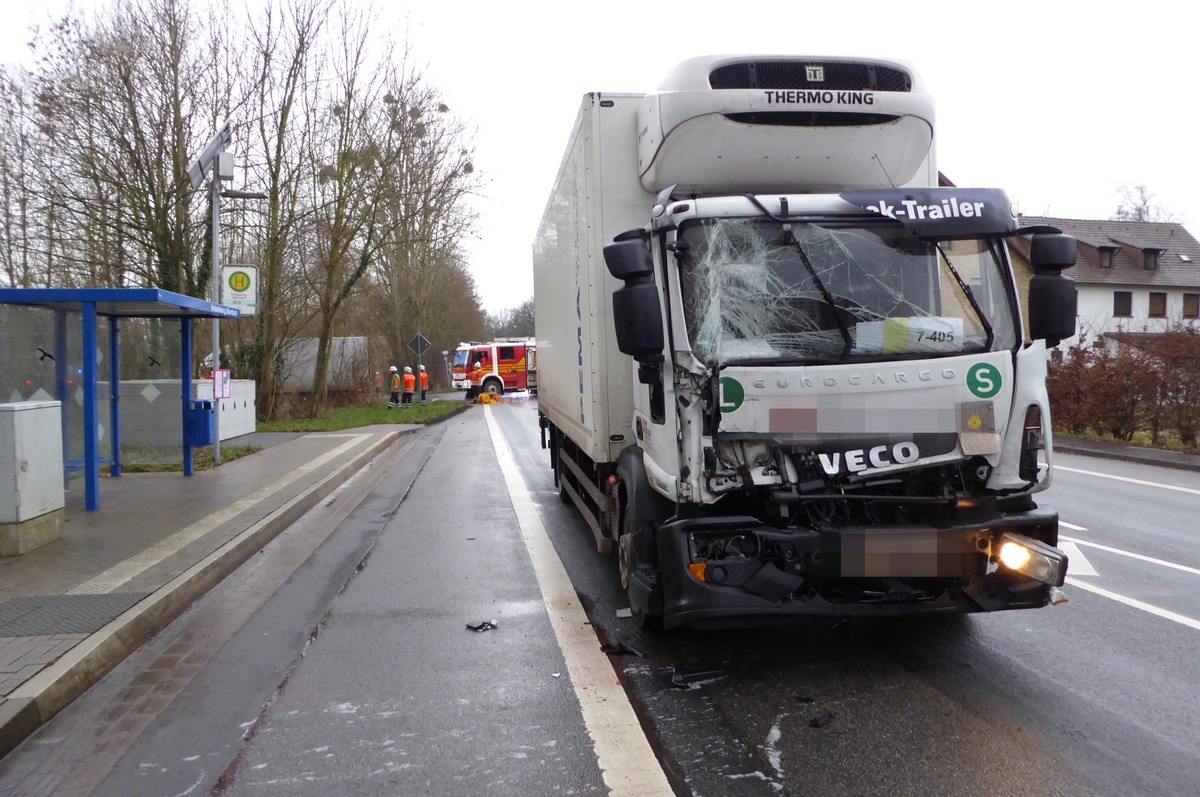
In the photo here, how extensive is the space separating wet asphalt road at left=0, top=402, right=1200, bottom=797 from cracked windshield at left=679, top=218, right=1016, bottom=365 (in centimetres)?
174

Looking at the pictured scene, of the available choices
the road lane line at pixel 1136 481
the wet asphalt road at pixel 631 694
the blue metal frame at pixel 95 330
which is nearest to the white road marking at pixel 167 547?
the wet asphalt road at pixel 631 694

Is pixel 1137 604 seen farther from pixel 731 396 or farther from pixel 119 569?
pixel 119 569

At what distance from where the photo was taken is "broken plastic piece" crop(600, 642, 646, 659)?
5.13m

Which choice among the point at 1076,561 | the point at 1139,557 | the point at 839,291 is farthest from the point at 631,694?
the point at 1139,557

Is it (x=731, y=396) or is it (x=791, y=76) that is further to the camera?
(x=791, y=76)

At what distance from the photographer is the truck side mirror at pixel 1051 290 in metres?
4.60

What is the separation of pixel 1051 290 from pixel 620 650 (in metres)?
3.07

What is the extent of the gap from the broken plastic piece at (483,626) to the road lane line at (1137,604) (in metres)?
4.23

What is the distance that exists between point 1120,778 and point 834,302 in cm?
242

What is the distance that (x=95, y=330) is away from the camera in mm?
9367

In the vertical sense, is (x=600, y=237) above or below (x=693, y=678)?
above

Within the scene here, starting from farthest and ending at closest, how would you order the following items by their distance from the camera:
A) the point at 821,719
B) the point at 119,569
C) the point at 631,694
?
the point at 119,569
the point at 631,694
the point at 821,719

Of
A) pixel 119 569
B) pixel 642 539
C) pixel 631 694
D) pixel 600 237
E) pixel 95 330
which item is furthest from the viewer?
pixel 95 330

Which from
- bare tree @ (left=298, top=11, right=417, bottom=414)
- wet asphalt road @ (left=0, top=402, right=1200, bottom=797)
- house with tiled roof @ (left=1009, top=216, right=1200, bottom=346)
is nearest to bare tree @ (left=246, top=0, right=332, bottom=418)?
bare tree @ (left=298, top=11, right=417, bottom=414)
